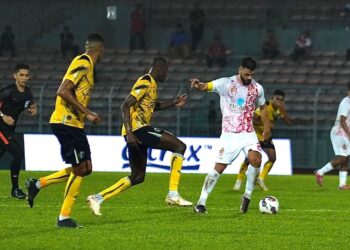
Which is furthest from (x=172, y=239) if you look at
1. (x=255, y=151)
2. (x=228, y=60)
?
(x=228, y=60)

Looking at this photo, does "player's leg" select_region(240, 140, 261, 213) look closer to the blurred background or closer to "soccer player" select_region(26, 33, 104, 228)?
"soccer player" select_region(26, 33, 104, 228)

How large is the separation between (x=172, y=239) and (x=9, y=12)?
29.1 meters

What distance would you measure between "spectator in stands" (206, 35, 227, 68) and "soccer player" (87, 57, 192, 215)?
20625mm

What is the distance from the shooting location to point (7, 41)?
3791 cm

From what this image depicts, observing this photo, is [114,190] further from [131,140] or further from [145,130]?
[145,130]

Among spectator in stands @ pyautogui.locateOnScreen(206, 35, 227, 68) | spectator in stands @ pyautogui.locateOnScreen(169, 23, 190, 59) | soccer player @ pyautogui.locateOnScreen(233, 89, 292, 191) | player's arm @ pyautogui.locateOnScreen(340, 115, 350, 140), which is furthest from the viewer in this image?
spectator in stands @ pyautogui.locateOnScreen(169, 23, 190, 59)

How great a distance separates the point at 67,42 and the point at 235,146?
76.6 feet

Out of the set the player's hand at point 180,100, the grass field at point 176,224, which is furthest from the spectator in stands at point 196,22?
the player's hand at point 180,100

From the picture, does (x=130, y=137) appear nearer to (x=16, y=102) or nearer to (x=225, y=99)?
(x=225, y=99)

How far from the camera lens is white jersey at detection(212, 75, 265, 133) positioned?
1527 cm

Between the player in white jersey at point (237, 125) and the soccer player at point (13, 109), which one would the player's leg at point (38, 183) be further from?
the soccer player at point (13, 109)

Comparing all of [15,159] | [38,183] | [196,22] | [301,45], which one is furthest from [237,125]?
[196,22]

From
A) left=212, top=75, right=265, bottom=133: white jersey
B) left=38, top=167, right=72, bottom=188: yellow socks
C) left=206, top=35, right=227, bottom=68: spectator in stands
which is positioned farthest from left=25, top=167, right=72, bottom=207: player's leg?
left=206, top=35, right=227, bottom=68: spectator in stands

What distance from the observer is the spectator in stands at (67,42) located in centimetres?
3738
